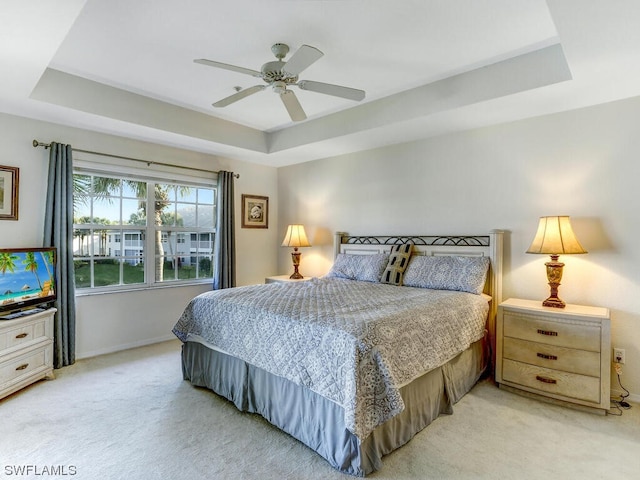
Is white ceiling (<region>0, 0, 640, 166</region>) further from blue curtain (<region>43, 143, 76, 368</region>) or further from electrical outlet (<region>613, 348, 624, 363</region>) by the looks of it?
electrical outlet (<region>613, 348, 624, 363</region>)

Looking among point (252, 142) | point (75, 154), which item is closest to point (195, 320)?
point (75, 154)

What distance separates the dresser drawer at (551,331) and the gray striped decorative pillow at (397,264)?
1.04 m

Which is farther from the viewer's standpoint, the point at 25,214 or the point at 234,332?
the point at 25,214

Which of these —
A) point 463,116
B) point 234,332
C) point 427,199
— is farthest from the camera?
point 427,199

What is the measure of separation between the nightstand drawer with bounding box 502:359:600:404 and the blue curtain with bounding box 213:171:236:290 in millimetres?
3327

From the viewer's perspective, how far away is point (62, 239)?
3.35 m

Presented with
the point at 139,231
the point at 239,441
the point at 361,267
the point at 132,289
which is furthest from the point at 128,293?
the point at 361,267

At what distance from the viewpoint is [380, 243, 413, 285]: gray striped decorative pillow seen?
3.58 meters

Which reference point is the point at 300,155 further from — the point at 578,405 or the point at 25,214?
the point at 578,405

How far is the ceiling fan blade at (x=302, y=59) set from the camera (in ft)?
6.47

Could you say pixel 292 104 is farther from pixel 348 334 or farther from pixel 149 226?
pixel 149 226

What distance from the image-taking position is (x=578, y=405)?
8.39 feet

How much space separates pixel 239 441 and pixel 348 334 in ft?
3.42

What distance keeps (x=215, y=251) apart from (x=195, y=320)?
1859 millimetres
